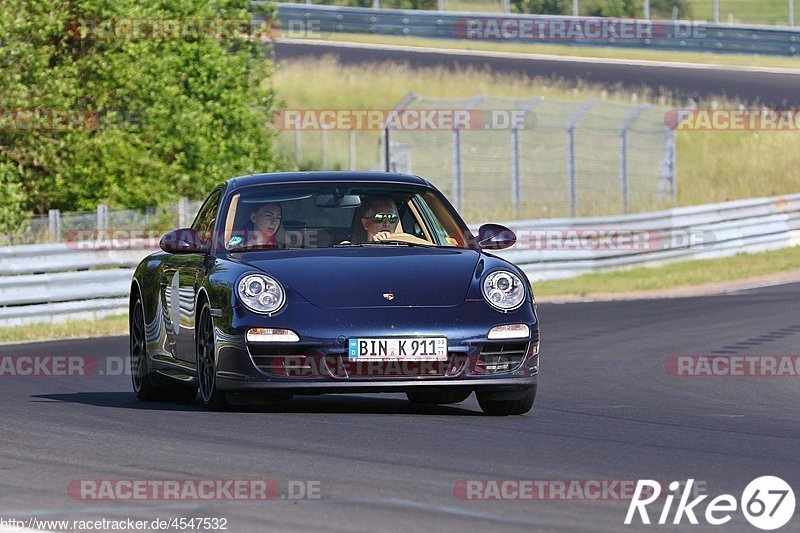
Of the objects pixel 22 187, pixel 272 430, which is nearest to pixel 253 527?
pixel 272 430

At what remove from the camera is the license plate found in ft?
30.4

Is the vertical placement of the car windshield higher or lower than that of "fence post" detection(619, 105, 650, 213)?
higher

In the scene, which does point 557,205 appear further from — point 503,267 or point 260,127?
point 503,267

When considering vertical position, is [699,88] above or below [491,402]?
below

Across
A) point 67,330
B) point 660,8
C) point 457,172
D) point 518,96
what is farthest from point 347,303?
point 660,8

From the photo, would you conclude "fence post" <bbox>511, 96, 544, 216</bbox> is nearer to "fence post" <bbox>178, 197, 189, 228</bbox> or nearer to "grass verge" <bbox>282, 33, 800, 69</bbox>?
"fence post" <bbox>178, 197, 189, 228</bbox>

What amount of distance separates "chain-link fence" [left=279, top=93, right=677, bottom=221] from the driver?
1698 centimetres

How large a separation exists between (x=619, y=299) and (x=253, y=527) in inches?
701

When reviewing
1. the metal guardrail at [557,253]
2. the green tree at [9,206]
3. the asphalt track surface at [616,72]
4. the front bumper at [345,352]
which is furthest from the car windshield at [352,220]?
the asphalt track surface at [616,72]

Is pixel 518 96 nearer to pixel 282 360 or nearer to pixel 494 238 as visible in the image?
pixel 494 238

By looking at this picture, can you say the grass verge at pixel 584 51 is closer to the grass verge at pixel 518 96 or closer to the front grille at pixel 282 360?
the grass verge at pixel 518 96

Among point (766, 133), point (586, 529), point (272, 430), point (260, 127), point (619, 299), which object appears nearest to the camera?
point (586, 529)

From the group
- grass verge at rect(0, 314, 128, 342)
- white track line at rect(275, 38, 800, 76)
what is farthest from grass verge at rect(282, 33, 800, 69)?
grass verge at rect(0, 314, 128, 342)

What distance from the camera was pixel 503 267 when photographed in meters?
9.77
